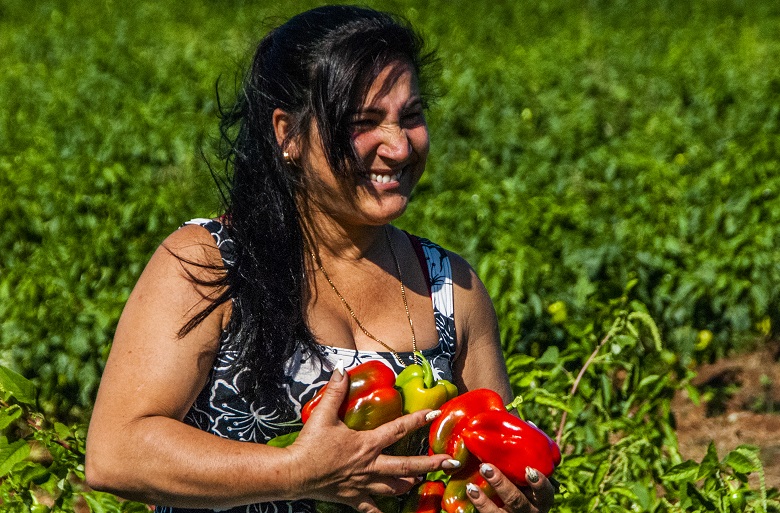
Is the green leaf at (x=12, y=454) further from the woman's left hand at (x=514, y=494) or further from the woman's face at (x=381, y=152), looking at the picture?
the woman's left hand at (x=514, y=494)

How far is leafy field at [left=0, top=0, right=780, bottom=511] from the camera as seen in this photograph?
3.15 meters

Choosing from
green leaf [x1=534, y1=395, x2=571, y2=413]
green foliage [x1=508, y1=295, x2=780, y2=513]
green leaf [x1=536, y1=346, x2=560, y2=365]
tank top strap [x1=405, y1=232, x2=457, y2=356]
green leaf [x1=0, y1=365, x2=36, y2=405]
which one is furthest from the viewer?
green leaf [x1=536, y1=346, x2=560, y2=365]

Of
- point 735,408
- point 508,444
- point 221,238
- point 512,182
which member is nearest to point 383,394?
point 508,444

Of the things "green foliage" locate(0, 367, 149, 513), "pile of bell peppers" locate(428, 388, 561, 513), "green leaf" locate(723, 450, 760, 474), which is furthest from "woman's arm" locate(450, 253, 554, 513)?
"green foliage" locate(0, 367, 149, 513)

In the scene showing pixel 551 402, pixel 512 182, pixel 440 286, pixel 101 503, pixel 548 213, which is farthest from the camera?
pixel 512 182

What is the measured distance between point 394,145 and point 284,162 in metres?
0.23

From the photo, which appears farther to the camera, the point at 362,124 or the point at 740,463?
the point at 740,463

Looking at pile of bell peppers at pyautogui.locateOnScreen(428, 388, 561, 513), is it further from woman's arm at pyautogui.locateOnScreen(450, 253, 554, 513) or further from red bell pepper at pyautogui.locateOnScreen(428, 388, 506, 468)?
woman's arm at pyautogui.locateOnScreen(450, 253, 554, 513)

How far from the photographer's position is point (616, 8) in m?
16.6

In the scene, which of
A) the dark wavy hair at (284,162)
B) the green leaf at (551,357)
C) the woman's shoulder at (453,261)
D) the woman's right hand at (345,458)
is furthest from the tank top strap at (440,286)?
the green leaf at (551,357)

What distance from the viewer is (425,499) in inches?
76.8

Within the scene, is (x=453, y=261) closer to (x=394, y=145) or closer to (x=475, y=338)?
(x=475, y=338)

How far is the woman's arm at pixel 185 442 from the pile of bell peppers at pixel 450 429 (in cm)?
5

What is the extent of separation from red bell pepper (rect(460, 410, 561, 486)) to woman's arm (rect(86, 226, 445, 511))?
0.26 ft
